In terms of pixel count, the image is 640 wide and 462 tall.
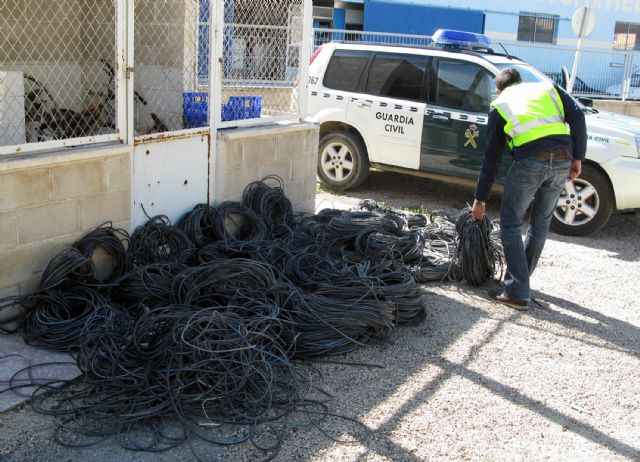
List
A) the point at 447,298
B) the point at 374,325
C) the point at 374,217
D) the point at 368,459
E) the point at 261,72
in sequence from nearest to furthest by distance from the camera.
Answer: the point at 368,459
the point at 374,325
the point at 447,298
the point at 374,217
the point at 261,72

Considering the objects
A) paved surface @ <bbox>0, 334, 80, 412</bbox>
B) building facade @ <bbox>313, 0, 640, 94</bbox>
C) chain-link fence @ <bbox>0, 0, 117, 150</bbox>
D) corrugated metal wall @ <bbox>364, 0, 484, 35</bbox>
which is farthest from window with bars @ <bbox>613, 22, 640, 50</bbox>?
paved surface @ <bbox>0, 334, 80, 412</bbox>

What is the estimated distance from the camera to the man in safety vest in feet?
18.1

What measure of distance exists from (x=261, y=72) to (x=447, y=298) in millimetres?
3357

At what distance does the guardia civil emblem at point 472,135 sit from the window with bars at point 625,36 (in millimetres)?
22541

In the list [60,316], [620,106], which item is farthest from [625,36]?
[60,316]

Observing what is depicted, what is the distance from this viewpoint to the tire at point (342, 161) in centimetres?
960

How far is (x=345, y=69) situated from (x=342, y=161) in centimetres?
120

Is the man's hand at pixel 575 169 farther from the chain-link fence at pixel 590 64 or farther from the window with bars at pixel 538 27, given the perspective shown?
the window with bars at pixel 538 27

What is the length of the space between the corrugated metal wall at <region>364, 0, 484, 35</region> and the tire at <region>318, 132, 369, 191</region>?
15.4m

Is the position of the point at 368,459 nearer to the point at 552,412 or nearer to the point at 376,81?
the point at 552,412

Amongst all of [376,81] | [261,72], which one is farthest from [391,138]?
[261,72]

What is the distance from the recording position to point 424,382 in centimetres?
448

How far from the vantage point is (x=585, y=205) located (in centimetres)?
821

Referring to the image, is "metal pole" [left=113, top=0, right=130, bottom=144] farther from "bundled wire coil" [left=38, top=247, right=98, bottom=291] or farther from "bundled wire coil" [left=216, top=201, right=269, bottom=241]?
"bundled wire coil" [left=216, top=201, right=269, bottom=241]
